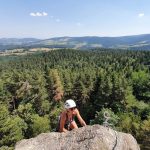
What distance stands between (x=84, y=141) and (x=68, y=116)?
164 centimetres

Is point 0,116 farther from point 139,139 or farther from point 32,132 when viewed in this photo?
point 139,139

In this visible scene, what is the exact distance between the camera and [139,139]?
47.8 m

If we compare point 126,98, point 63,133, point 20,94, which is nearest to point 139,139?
point 126,98

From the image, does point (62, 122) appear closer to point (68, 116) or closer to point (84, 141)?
point (68, 116)

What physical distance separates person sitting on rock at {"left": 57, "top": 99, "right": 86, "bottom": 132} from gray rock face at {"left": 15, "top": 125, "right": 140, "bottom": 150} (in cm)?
46

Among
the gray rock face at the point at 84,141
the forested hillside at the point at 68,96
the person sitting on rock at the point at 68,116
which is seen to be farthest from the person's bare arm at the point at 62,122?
the forested hillside at the point at 68,96

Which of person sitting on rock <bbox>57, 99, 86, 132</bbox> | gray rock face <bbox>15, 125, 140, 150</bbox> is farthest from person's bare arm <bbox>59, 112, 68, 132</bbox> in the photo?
gray rock face <bbox>15, 125, 140, 150</bbox>

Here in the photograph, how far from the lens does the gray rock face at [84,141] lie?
13.0 m

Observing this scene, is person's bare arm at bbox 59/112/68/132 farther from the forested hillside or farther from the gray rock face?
the forested hillside

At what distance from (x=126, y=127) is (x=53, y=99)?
96.6 ft

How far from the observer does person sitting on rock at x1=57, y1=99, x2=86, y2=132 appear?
46.0 feet

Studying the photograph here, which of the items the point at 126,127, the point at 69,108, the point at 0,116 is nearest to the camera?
the point at 69,108

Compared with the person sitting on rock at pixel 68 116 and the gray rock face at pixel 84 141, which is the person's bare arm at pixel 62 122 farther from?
the gray rock face at pixel 84 141

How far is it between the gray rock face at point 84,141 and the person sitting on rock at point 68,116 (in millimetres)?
465
